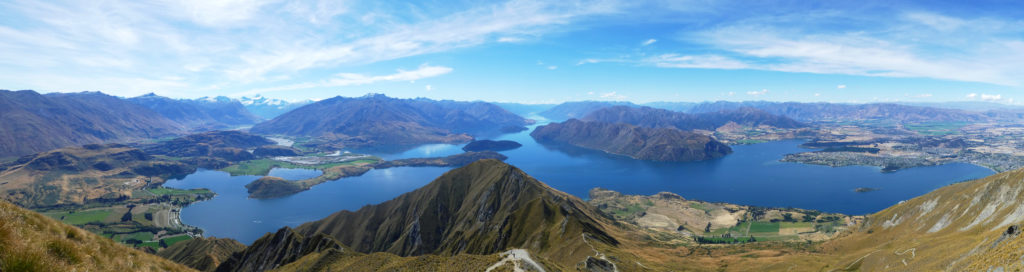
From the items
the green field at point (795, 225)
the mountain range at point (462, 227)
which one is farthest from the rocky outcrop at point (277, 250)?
the green field at point (795, 225)

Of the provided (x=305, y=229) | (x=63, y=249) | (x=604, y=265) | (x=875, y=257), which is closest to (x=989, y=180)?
(x=875, y=257)

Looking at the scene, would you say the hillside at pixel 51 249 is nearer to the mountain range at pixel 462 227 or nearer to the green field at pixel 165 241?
the mountain range at pixel 462 227

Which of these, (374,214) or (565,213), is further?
(374,214)

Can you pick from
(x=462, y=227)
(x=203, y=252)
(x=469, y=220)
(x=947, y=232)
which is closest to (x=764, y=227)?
(x=947, y=232)

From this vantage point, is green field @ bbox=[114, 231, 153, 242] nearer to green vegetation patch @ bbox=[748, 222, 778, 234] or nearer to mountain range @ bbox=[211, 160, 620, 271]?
mountain range @ bbox=[211, 160, 620, 271]

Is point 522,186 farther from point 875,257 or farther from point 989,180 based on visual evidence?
point 989,180

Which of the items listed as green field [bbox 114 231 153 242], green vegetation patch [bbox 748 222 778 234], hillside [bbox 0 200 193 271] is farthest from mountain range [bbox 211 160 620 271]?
green field [bbox 114 231 153 242]
